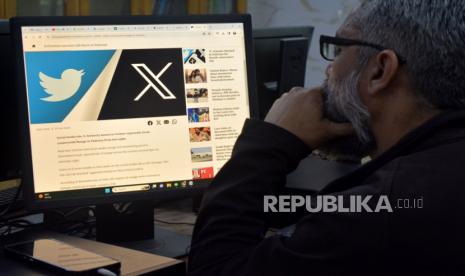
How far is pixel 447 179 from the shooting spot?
0.87 meters

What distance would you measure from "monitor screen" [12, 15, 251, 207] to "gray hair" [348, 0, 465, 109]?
21.3 inches

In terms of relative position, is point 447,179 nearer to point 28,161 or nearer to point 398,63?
point 398,63

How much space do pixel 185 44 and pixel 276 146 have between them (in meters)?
0.43

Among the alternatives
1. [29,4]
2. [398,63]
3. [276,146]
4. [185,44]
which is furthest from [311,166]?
[29,4]

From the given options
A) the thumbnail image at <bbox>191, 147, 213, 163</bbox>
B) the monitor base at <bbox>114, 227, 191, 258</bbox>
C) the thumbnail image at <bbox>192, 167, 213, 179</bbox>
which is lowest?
the monitor base at <bbox>114, 227, 191, 258</bbox>

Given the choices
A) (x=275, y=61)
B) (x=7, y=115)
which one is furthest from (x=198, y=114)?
(x=275, y=61)

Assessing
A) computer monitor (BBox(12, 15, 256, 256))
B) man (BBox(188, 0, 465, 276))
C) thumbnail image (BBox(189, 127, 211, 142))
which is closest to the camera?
man (BBox(188, 0, 465, 276))

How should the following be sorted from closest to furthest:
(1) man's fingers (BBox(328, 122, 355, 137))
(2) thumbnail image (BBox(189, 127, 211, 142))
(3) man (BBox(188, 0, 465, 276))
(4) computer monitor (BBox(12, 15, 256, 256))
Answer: (3) man (BBox(188, 0, 465, 276))
(1) man's fingers (BBox(328, 122, 355, 137))
(4) computer monitor (BBox(12, 15, 256, 256))
(2) thumbnail image (BBox(189, 127, 211, 142))

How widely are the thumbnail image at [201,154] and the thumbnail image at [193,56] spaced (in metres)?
0.18

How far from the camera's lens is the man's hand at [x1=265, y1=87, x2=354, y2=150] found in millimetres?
1103

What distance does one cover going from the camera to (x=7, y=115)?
4.58 ft

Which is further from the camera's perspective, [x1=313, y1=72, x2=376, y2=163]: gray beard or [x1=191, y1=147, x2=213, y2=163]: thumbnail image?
[x1=191, y1=147, x2=213, y2=163]: thumbnail image

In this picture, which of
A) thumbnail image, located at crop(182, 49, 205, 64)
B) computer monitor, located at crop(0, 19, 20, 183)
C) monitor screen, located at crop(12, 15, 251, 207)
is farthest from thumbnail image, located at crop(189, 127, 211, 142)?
computer monitor, located at crop(0, 19, 20, 183)

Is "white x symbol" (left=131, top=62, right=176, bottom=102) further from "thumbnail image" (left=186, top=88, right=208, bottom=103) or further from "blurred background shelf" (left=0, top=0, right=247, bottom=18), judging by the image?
"blurred background shelf" (left=0, top=0, right=247, bottom=18)
